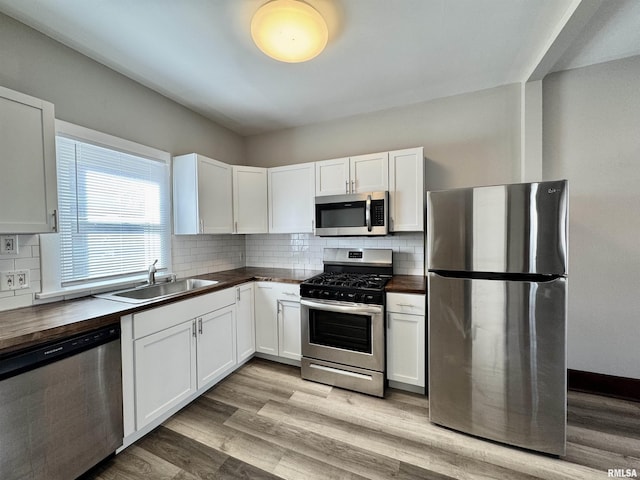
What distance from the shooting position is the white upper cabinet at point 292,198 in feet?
9.55

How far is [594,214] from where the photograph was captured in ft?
7.30

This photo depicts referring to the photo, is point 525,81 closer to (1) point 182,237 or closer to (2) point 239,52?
(2) point 239,52

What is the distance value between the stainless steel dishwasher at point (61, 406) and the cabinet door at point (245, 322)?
1.10m

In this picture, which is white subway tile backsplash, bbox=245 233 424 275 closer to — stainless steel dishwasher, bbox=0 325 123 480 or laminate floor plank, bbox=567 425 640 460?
laminate floor plank, bbox=567 425 640 460

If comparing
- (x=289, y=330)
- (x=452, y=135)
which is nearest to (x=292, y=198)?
(x=289, y=330)

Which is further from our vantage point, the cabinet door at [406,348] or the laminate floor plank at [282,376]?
the laminate floor plank at [282,376]

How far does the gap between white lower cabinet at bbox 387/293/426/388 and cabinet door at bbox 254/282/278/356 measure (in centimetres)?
118

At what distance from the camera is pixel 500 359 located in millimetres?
1693

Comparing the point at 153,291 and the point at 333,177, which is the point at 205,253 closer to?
the point at 153,291

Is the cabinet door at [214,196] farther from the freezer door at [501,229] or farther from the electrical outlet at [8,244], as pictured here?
the freezer door at [501,229]

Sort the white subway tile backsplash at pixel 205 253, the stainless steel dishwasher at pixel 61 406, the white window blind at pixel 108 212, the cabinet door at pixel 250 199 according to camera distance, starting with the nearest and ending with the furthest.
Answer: the stainless steel dishwasher at pixel 61 406, the white window blind at pixel 108 212, the white subway tile backsplash at pixel 205 253, the cabinet door at pixel 250 199

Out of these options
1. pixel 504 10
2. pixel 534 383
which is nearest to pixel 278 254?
pixel 534 383

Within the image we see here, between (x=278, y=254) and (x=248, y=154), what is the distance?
1.50 m

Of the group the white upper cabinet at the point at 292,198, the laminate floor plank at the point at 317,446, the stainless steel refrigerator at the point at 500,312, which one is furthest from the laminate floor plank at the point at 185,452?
the white upper cabinet at the point at 292,198
